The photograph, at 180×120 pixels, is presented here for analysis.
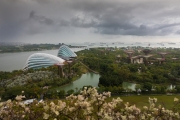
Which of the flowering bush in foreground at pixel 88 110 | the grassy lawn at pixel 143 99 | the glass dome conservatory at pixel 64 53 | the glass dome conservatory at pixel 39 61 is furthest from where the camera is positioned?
the glass dome conservatory at pixel 64 53

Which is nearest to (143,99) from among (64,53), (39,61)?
(39,61)

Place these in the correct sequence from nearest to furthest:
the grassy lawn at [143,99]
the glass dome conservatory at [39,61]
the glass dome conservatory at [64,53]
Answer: the grassy lawn at [143,99] → the glass dome conservatory at [39,61] → the glass dome conservatory at [64,53]

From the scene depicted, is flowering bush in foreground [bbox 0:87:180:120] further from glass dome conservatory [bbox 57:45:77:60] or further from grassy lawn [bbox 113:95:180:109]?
glass dome conservatory [bbox 57:45:77:60]

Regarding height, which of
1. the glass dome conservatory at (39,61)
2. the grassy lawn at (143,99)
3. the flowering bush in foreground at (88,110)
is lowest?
the grassy lawn at (143,99)

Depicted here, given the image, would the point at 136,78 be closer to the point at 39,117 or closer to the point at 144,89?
the point at 144,89

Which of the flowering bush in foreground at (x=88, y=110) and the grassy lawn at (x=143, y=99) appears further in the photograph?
the grassy lawn at (x=143, y=99)

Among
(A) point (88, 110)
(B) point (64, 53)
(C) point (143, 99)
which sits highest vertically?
(A) point (88, 110)

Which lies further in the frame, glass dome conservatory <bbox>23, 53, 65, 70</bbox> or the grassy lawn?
glass dome conservatory <bbox>23, 53, 65, 70</bbox>

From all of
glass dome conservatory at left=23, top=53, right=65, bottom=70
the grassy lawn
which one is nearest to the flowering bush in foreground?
the grassy lawn

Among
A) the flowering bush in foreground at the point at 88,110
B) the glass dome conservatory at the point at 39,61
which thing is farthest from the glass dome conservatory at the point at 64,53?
the flowering bush in foreground at the point at 88,110

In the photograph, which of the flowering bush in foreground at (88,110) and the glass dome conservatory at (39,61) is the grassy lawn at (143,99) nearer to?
the flowering bush in foreground at (88,110)

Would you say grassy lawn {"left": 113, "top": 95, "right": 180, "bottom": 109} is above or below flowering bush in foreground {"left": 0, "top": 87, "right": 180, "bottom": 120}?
below

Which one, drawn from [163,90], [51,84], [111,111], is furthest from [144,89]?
[111,111]

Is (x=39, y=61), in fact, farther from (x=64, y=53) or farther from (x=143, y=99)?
(x=143, y=99)
